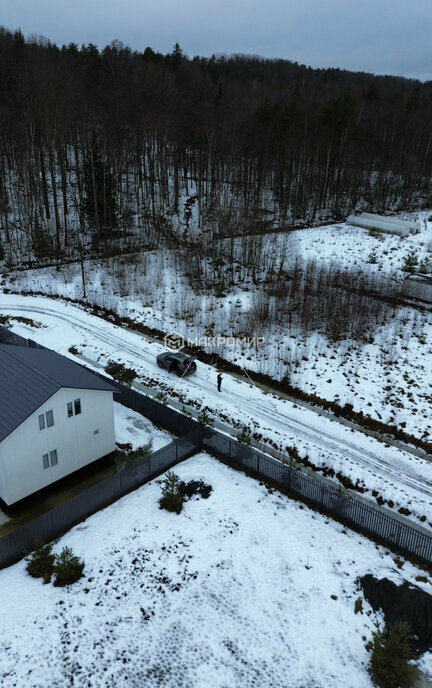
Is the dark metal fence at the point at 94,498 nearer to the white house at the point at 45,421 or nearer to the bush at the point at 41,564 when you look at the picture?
the bush at the point at 41,564

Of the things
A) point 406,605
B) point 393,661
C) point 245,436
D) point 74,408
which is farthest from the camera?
point 245,436

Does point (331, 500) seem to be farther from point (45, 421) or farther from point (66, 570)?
point (45, 421)

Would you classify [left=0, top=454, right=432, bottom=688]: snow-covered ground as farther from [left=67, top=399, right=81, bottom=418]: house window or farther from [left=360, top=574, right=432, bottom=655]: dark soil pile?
[left=67, top=399, right=81, bottom=418]: house window

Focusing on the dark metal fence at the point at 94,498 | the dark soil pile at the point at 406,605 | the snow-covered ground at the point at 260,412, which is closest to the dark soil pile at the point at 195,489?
the dark metal fence at the point at 94,498

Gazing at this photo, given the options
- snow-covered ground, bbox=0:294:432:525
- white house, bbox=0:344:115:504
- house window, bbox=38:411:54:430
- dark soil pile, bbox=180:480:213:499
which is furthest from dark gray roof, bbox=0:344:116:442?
snow-covered ground, bbox=0:294:432:525

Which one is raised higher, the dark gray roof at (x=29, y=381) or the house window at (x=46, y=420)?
the dark gray roof at (x=29, y=381)

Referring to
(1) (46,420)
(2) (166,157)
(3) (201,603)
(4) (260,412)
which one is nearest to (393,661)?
(3) (201,603)
